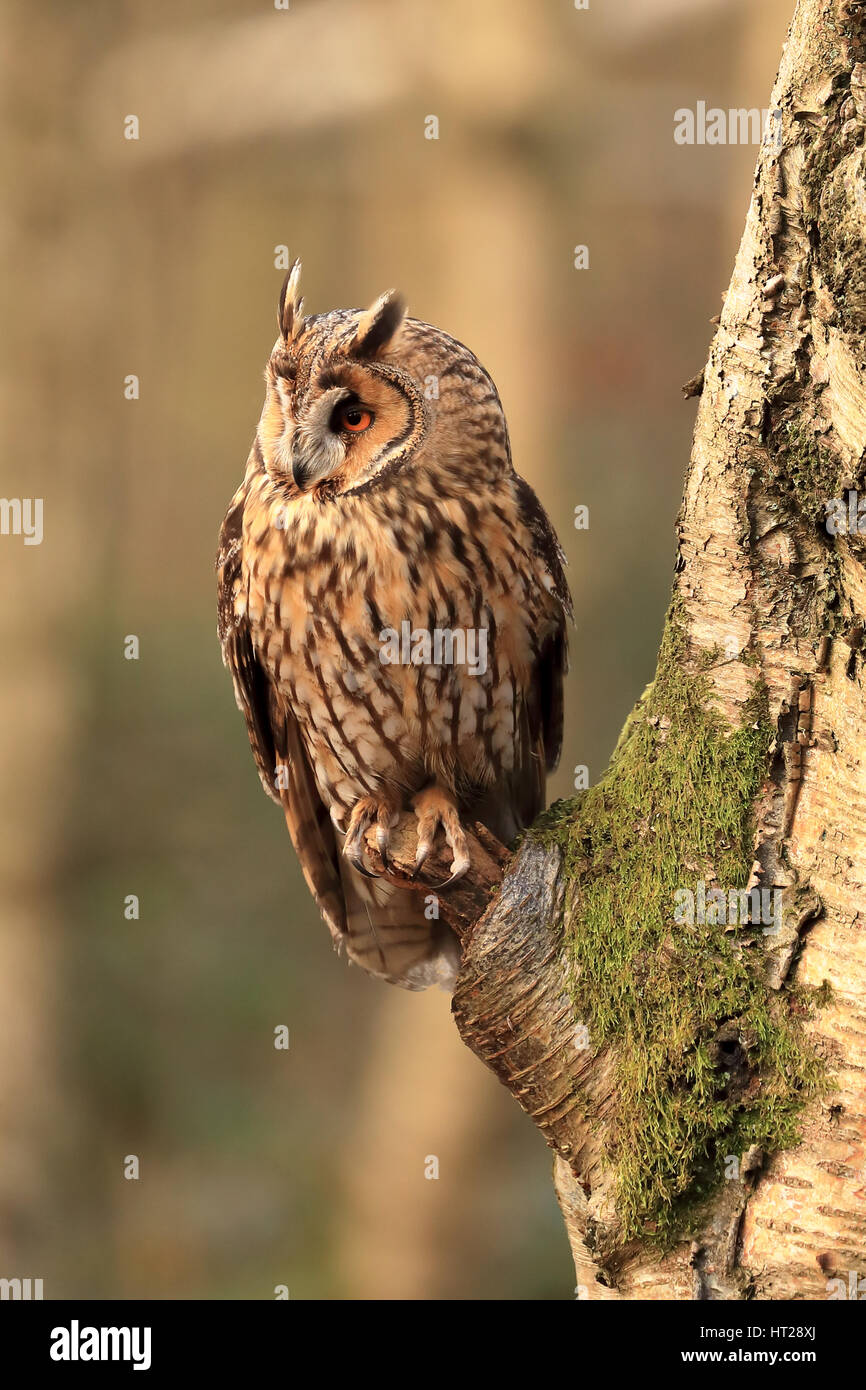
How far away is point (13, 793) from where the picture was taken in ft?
16.6

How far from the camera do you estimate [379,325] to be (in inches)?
98.7

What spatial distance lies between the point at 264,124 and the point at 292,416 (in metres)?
3.77

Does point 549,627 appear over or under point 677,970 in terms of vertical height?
over

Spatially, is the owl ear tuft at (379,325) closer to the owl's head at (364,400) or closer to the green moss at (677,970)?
the owl's head at (364,400)

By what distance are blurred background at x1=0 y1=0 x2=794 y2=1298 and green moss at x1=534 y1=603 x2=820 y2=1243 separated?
335cm

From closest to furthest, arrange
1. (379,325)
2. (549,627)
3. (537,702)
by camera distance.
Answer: (379,325)
(549,627)
(537,702)

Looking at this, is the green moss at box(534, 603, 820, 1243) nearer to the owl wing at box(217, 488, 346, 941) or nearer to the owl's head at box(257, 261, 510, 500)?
the owl's head at box(257, 261, 510, 500)

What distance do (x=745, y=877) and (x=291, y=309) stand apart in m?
1.46

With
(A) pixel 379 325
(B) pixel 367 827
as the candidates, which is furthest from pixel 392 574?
(B) pixel 367 827

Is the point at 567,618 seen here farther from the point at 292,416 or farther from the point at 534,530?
the point at 292,416

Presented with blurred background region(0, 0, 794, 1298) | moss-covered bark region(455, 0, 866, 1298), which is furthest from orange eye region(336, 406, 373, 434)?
blurred background region(0, 0, 794, 1298)

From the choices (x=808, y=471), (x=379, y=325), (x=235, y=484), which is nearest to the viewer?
(x=808, y=471)

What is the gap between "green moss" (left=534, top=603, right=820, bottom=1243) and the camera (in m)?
1.95

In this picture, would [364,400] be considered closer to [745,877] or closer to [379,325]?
[379,325]
